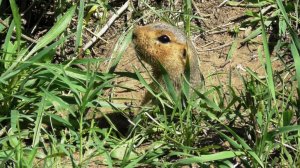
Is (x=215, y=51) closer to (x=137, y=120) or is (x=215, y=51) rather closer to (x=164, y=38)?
(x=164, y=38)

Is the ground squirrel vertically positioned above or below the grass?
above

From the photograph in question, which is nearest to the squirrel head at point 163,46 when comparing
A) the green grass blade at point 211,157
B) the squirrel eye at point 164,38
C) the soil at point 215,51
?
the squirrel eye at point 164,38

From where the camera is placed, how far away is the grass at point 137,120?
437 cm

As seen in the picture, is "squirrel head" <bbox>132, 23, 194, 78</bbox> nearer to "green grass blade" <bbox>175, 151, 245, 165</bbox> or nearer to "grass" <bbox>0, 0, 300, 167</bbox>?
"grass" <bbox>0, 0, 300, 167</bbox>

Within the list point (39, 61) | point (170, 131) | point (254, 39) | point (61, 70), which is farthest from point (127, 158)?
point (254, 39)

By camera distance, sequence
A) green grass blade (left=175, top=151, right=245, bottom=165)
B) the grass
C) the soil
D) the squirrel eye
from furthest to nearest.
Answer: the soil → the squirrel eye → the grass → green grass blade (left=175, top=151, right=245, bottom=165)

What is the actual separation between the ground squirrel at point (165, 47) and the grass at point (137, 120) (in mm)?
131

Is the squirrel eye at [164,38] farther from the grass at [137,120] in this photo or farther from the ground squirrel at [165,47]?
the grass at [137,120]

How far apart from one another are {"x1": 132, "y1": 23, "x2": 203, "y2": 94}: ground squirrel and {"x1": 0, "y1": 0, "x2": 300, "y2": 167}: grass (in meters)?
0.13

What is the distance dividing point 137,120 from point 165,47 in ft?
→ 2.48

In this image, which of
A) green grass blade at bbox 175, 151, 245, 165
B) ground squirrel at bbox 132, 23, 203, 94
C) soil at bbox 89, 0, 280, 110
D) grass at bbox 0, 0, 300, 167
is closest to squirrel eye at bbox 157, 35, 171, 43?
ground squirrel at bbox 132, 23, 203, 94

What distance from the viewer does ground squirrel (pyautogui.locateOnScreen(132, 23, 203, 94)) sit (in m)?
5.36

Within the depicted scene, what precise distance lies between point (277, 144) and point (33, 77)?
1.74 metres

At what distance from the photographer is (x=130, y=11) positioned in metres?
6.52
